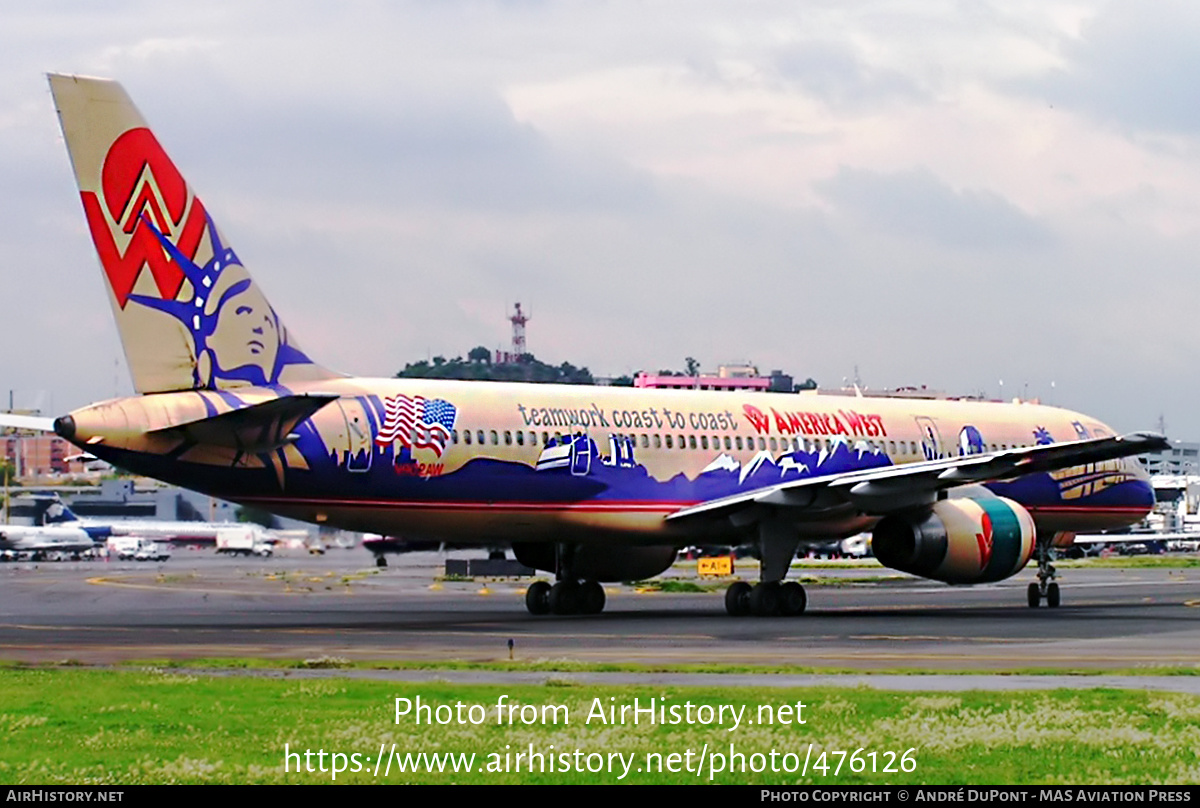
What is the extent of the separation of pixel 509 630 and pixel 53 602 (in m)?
17.4

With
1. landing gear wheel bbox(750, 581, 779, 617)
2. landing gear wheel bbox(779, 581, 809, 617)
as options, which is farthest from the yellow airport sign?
landing gear wheel bbox(750, 581, 779, 617)

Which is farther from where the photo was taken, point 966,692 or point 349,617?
point 349,617

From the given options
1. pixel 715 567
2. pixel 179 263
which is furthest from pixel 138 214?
pixel 715 567

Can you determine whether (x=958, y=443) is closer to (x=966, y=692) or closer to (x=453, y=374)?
(x=966, y=692)

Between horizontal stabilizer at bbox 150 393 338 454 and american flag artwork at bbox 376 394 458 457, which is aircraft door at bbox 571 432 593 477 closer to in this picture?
american flag artwork at bbox 376 394 458 457

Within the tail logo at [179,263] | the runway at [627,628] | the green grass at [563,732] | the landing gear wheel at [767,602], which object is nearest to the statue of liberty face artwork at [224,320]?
the tail logo at [179,263]

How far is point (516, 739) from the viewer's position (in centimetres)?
1522

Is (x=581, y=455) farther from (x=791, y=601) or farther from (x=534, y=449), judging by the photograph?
(x=791, y=601)

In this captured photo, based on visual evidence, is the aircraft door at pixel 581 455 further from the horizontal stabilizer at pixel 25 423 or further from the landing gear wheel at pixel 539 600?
the horizontal stabilizer at pixel 25 423

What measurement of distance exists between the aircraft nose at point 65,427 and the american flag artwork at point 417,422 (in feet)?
18.5

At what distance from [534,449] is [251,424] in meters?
6.78

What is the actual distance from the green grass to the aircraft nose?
1018 cm

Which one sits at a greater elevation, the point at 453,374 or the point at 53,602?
the point at 453,374

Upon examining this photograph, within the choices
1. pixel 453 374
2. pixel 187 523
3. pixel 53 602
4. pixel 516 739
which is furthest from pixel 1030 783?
pixel 187 523
